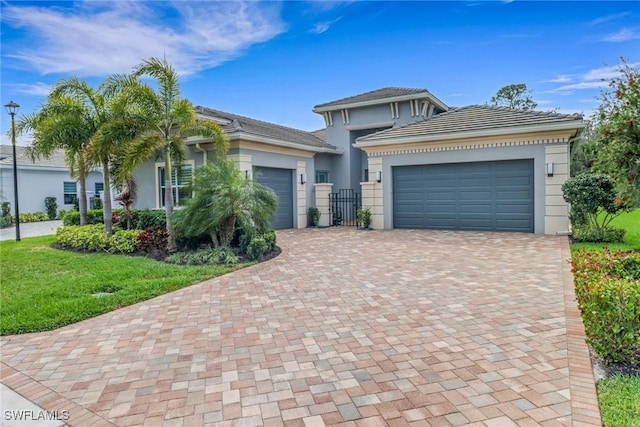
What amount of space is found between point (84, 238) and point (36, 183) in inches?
651

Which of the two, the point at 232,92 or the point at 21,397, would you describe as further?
the point at 232,92

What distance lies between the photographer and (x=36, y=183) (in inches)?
928

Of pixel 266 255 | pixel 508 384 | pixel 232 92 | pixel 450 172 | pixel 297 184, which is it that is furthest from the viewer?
pixel 232 92

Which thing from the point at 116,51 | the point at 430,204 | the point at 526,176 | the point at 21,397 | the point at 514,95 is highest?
the point at 514,95

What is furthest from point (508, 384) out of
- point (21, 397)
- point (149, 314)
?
point (149, 314)

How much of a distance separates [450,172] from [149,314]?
Result: 1158 centimetres

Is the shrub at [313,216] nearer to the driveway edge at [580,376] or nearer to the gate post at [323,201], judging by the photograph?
the gate post at [323,201]

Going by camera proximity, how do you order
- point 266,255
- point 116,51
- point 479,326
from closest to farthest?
point 479,326
point 266,255
point 116,51

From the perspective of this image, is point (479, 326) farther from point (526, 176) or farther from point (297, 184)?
point (297, 184)

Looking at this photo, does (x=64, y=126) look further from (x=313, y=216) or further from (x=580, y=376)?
(x=580, y=376)

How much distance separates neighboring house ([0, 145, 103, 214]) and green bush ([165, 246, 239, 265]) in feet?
57.6

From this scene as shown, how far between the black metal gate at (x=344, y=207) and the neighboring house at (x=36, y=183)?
16.6 m

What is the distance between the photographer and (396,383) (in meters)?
3.32

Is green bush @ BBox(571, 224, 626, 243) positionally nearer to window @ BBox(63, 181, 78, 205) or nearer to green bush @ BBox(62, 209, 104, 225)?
green bush @ BBox(62, 209, 104, 225)
